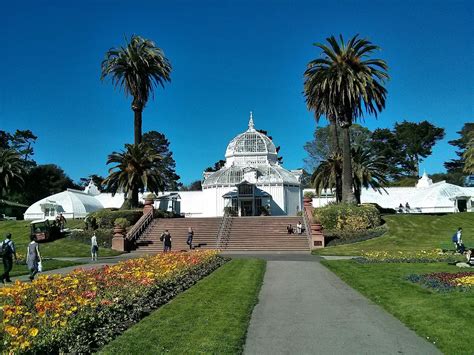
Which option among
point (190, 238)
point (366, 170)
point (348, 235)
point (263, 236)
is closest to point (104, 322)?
point (190, 238)

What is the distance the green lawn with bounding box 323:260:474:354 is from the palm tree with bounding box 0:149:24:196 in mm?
49658

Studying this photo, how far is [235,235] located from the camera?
3534 centimetres

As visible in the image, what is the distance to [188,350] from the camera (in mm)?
7062

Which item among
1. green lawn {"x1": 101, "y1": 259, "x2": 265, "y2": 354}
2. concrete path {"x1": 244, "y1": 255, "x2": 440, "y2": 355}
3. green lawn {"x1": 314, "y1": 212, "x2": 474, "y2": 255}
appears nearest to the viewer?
green lawn {"x1": 101, "y1": 259, "x2": 265, "y2": 354}

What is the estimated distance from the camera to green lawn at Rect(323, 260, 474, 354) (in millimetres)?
7824

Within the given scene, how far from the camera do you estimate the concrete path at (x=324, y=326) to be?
746 cm

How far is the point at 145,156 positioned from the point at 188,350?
36.3 m

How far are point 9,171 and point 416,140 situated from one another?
76.8 metres

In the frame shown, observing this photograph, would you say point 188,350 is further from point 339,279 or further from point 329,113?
point 329,113

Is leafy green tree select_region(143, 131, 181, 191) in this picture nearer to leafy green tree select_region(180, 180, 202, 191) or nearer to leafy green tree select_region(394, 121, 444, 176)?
leafy green tree select_region(180, 180, 202, 191)

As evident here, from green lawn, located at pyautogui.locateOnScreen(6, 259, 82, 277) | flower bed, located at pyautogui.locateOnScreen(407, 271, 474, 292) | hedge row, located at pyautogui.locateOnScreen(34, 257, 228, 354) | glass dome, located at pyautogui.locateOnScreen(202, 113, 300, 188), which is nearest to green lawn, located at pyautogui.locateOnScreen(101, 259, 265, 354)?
hedge row, located at pyautogui.locateOnScreen(34, 257, 228, 354)

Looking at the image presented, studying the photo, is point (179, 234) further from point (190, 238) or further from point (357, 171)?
point (357, 171)

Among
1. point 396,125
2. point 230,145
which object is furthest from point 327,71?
point 396,125

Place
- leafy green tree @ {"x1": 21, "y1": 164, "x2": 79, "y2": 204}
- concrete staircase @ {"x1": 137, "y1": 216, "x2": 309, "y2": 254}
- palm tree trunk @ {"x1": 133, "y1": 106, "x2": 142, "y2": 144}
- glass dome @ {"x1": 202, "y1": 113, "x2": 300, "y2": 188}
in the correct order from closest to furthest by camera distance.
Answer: concrete staircase @ {"x1": 137, "y1": 216, "x2": 309, "y2": 254} → palm tree trunk @ {"x1": 133, "y1": 106, "x2": 142, "y2": 144} → glass dome @ {"x1": 202, "y1": 113, "x2": 300, "y2": 188} → leafy green tree @ {"x1": 21, "y1": 164, "x2": 79, "y2": 204}
